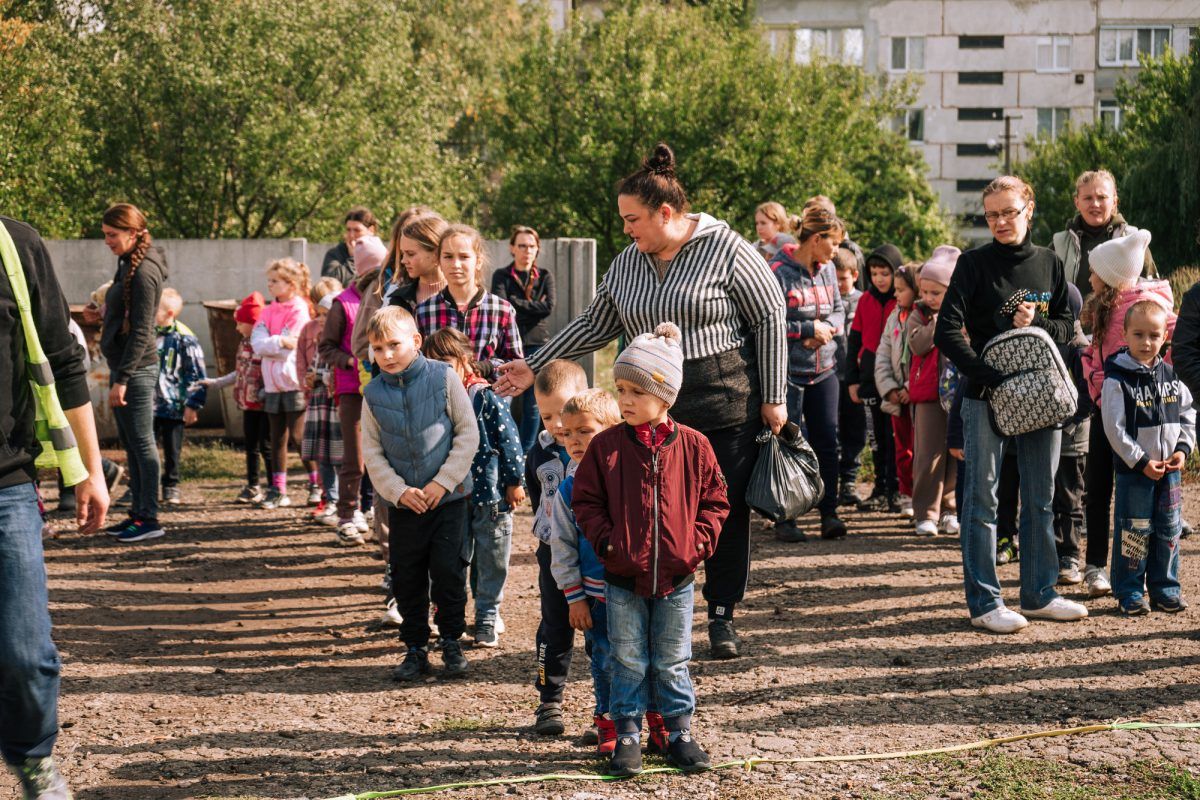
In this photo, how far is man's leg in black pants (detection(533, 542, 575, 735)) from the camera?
16.7 ft

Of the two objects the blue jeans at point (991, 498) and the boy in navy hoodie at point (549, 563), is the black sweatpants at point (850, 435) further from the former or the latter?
the boy in navy hoodie at point (549, 563)

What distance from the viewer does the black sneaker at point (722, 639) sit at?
604cm

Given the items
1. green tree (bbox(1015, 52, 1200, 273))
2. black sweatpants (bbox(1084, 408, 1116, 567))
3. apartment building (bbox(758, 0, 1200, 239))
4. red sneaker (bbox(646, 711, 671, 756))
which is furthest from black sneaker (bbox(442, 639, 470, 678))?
apartment building (bbox(758, 0, 1200, 239))

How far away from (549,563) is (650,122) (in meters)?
35.7

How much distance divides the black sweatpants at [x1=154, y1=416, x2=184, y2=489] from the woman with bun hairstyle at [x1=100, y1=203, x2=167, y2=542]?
4.24ft

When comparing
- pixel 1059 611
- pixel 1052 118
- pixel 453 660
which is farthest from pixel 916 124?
pixel 453 660

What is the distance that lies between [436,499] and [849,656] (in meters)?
1.98

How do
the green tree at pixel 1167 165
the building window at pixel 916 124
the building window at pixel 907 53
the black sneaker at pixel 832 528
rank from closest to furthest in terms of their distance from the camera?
the black sneaker at pixel 832 528, the green tree at pixel 1167 165, the building window at pixel 907 53, the building window at pixel 916 124

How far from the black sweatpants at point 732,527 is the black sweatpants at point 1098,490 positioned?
229cm

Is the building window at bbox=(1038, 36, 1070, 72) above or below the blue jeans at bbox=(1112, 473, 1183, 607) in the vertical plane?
above

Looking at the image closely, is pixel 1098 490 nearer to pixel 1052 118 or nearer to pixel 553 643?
pixel 553 643

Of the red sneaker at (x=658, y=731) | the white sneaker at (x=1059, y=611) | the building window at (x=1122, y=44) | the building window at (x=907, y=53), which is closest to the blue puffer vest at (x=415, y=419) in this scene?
the red sneaker at (x=658, y=731)

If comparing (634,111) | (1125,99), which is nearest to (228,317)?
(634,111)

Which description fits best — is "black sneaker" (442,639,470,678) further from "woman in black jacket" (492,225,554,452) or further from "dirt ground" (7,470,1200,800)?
"woman in black jacket" (492,225,554,452)
